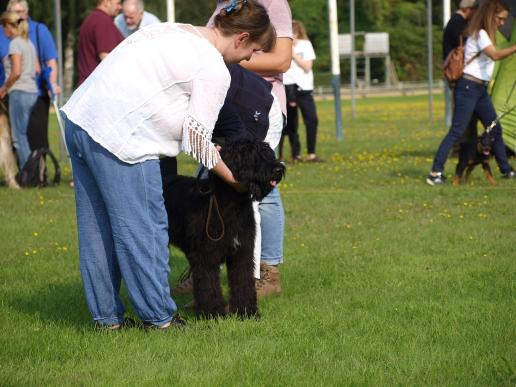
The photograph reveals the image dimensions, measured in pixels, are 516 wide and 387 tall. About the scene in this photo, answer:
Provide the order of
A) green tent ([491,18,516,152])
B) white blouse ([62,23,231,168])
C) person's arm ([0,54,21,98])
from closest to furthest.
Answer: white blouse ([62,23,231,168]), person's arm ([0,54,21,98]), green tent ([491,18,516,152])

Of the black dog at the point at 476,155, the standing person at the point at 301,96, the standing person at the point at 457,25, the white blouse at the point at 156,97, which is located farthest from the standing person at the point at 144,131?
the standing person at the point at 301,96

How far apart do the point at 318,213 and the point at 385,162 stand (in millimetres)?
5364

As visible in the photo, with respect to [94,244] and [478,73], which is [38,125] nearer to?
[478,73]

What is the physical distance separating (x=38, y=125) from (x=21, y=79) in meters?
0.66

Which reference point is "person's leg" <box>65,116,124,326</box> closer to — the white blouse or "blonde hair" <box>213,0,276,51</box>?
the white blouse

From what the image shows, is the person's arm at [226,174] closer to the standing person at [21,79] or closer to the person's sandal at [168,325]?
the person's sandal at [168,325]

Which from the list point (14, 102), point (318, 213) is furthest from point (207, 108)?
point (14, 102)

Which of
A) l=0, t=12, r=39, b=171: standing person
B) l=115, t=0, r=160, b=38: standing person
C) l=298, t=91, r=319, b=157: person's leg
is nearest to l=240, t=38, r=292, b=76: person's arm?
l=115, t=0, r=160, b=38: standing person

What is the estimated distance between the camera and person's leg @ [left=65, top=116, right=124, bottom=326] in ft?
17.7

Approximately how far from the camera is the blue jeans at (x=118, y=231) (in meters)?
5.24

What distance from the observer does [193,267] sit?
19.1 feet

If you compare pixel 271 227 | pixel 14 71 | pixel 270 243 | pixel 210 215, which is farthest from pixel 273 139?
pixel 14 71

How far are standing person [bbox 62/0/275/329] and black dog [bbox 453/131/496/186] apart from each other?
709 cm

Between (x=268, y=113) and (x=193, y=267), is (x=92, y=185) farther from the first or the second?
(x=268, y=113)
